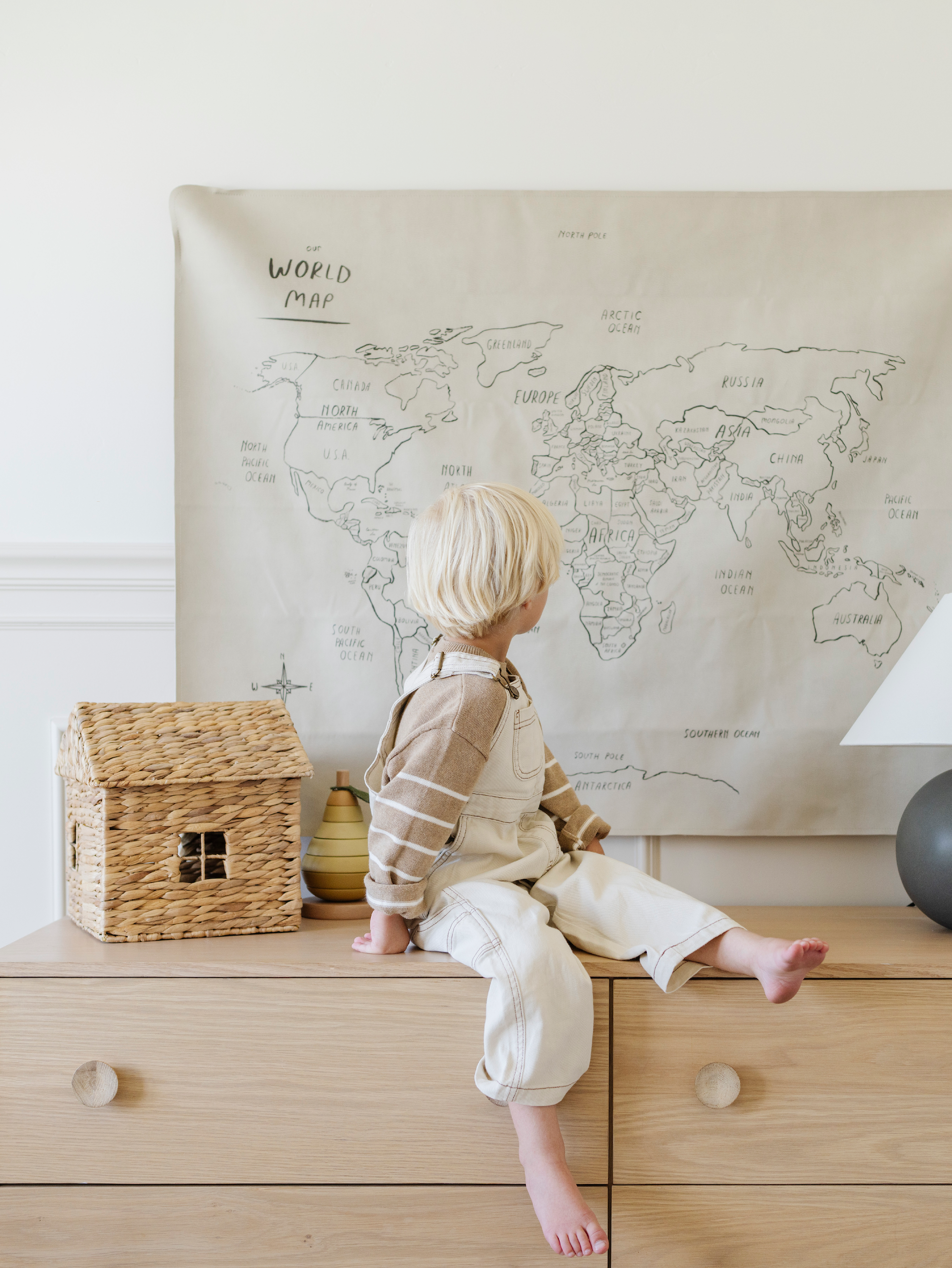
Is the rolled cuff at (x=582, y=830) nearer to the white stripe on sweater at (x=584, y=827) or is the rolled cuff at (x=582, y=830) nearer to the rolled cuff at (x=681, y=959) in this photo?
the white stripe on sweater at (x=584, y=827)

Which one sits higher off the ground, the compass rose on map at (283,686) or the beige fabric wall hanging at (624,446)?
the beige fabric wall hanging at (624,446)

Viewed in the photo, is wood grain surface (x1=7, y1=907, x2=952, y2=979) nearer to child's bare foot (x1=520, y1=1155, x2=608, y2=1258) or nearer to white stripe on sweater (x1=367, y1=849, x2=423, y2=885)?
white stripe on sweater (x1=367, y1=849, x2=423, y2=885)

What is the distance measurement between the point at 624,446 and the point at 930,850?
2.61 feet

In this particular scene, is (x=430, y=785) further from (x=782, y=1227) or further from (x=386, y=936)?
(x=782, y=1227)

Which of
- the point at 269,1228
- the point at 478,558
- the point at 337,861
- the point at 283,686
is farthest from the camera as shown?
the point at 283,686

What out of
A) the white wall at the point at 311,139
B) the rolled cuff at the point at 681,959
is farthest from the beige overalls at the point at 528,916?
the white wall at the point at 311,139

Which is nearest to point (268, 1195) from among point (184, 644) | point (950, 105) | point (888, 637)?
point (184, 644)

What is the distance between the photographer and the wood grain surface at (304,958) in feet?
3.59

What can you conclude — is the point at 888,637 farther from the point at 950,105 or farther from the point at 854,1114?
the point at 950,105

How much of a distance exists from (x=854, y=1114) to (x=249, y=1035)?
73cm

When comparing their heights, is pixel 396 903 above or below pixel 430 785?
below

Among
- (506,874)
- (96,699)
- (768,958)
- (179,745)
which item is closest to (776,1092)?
(768,958)

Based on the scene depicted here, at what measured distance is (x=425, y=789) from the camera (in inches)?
44.1

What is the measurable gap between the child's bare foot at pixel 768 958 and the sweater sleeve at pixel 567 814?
286mm
